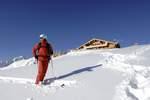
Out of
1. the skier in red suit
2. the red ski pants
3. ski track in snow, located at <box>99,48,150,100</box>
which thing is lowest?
ski track in snow, located at <box>99,48,150,100</box>

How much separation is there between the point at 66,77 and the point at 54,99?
2726 mm

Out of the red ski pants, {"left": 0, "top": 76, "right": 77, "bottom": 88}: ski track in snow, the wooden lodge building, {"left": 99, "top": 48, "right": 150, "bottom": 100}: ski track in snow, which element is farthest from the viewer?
the wooden lodge building

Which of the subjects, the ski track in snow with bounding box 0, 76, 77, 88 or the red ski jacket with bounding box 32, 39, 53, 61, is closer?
the ski track in snow with bounding box 0, 76, 77, 88

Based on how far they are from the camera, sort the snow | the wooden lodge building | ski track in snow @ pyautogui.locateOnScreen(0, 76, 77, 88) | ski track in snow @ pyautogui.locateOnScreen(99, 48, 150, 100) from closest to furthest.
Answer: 1. ski track in snow @ pyautogui.locateOnScreen(99, 48, 150, 100)
2. the snow
3. ski track in snow @ pyautogui.locateOnScreen(0, 76, 77, 88)
4. the wooden lodge building

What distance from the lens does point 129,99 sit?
8.66 m

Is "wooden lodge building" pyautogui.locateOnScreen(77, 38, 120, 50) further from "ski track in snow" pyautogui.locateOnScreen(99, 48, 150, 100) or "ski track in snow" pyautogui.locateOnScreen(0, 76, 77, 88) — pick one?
"ski track in snow" pyautogui.locateOnScreen(0, 76, 77, 88)

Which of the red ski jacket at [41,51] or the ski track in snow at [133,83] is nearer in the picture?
the ski track in snow at [133,83]

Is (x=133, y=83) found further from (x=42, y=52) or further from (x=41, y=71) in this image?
(x=42, y=52)

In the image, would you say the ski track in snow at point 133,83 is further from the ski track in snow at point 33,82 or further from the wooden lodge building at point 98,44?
the wooden lodge building at point 98,44

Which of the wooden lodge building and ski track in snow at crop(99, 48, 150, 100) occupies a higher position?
the wooden lodge building

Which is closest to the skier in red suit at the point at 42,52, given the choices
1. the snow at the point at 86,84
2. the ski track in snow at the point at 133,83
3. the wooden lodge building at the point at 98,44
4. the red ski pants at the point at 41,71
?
the red ski pants at the point at 41,71

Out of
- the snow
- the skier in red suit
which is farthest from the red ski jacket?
the snow

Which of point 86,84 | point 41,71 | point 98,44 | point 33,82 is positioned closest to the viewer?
point 86,84

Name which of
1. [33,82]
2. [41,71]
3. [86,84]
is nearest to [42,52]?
[41,71]
